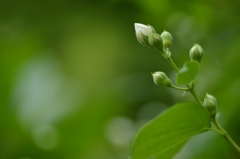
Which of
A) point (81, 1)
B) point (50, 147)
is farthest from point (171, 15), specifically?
point (81, 1)

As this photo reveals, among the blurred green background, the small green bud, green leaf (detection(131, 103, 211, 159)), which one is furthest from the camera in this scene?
the blurred green background

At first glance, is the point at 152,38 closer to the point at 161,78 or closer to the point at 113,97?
the point at 161,78

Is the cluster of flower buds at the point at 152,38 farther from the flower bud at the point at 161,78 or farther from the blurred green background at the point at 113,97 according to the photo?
the blurred green background at the point at 113,97

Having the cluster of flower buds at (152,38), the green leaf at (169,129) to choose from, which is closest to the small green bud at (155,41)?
the cluster of flower buds at (152,38)

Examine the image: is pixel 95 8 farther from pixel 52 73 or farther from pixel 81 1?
pixel 52 73

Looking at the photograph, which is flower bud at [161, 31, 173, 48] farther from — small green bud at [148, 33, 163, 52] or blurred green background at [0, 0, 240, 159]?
blurred green background at [0, 0, 240, 159]

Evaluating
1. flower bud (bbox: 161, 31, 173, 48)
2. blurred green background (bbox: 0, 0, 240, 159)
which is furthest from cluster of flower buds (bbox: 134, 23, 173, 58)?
blurred green background (bbox: 0, 0, 240, 159)

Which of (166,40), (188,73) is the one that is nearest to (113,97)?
(166,40)
